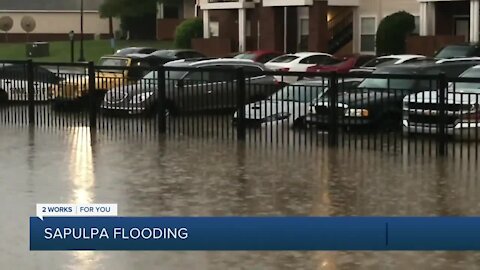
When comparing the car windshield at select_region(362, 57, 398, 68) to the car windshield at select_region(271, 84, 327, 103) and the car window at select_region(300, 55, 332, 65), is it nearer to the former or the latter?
the car window at select_region(300, 55, 332, 65)

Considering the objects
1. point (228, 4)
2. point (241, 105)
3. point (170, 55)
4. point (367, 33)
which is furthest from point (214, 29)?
point (241, 105)

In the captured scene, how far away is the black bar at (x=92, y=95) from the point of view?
69.4 feet

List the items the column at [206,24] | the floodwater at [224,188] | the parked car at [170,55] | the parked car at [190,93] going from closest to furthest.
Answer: the floodwater at [224,188] → the parked car at [190,93] → the parked car at [170,55] → the column at [206,24]

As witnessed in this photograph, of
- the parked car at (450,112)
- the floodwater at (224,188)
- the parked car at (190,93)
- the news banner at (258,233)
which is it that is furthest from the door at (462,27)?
the news banner at (258,233)

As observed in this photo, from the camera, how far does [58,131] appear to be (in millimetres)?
21062

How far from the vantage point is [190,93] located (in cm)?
1986

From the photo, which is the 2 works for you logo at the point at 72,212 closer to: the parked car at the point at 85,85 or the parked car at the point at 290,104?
the parked car at the point at 290,104

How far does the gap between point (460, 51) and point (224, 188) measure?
2318 centimetres

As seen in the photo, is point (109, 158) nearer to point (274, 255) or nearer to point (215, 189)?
point (215, 189)

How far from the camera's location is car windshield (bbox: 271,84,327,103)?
708 inches

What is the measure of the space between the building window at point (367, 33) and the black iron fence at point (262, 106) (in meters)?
26.9

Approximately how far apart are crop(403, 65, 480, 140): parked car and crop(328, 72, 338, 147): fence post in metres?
1.29

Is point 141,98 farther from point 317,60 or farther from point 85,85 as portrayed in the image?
point 317,60

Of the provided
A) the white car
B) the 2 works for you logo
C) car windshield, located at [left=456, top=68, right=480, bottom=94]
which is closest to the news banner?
the 2 works for you logo
